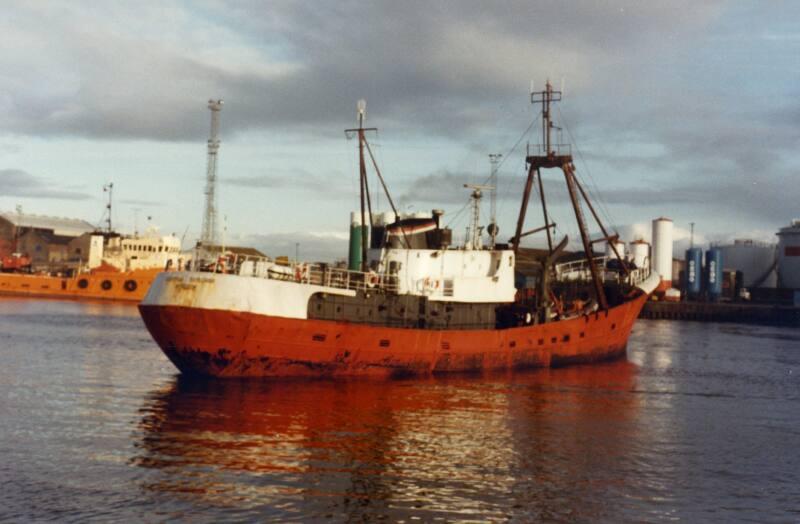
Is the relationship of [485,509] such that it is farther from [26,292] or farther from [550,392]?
[26,292]

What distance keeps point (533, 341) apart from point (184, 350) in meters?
15.1

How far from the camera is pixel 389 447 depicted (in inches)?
762

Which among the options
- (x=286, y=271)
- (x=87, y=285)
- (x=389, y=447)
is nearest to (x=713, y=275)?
(x=87, y=285)

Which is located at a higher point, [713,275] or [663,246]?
[663,246]

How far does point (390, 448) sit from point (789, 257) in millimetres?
103983

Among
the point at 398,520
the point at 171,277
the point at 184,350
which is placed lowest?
the point at 398,520

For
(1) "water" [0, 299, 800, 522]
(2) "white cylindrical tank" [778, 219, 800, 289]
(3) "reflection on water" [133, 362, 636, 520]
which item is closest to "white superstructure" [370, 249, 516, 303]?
(1) "water" [0, 299, 800, 522]

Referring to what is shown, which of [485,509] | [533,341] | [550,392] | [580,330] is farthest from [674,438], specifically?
[580,330]

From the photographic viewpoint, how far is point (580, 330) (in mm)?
37438

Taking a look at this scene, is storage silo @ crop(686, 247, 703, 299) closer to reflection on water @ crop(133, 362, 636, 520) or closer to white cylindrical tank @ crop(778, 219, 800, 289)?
white cylindrical tank @ crop(778, 219, 800, 289)

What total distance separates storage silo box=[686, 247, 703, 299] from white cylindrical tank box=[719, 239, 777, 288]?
1798 centimetres

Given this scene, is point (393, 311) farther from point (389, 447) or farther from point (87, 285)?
point (87, 285)

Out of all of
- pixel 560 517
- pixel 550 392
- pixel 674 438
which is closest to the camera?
pixel 560 517

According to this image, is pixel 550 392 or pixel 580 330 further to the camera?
pixel 580 330
